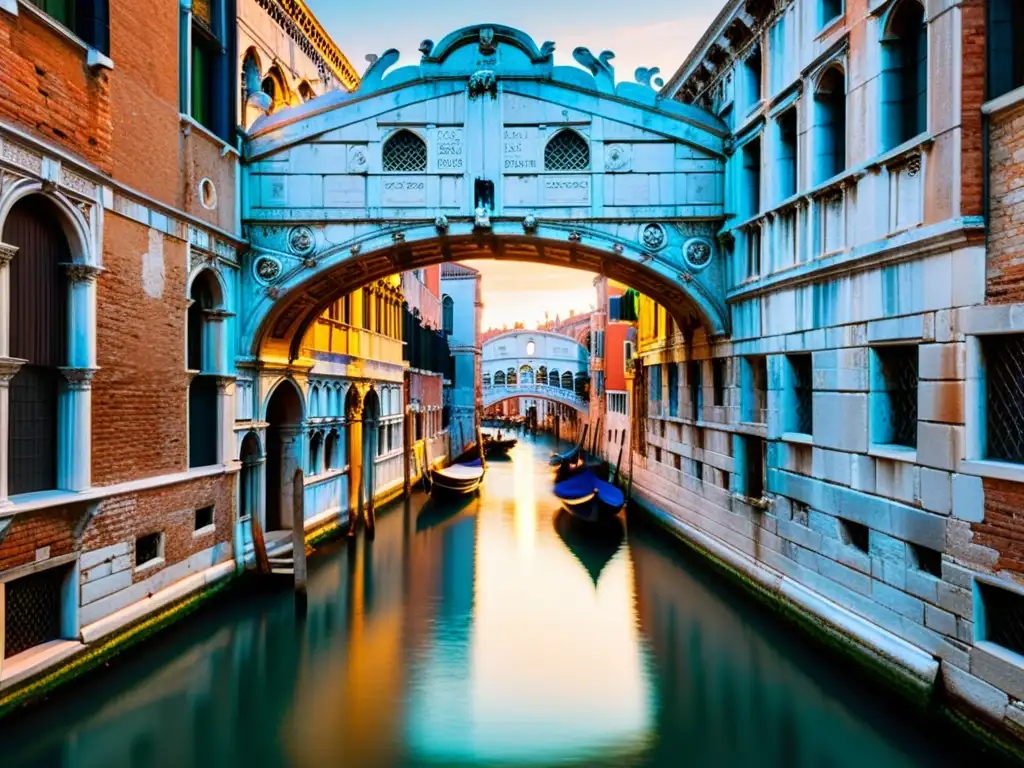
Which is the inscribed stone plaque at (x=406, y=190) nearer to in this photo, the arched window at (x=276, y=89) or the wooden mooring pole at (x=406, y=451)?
the arched window at (x=276, y=89)

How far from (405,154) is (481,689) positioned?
504cm

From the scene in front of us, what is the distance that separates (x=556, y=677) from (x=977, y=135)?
175 inches

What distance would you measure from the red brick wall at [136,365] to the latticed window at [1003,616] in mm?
5452

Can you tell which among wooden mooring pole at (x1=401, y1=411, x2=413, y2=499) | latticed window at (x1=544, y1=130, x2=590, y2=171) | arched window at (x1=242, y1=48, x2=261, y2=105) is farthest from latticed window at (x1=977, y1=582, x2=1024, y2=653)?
wooden mooring pole at (x1=401, y1=411, x2=413, y2=499)

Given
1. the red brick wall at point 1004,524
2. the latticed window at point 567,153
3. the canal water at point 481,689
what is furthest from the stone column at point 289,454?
the red brick wall at point 1004,524

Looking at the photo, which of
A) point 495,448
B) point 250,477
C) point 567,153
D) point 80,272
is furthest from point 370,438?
point 495,448

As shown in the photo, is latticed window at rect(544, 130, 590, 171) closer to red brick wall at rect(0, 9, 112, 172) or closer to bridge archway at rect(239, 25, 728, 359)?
bridge archway at rect(239, 25, 728, 359)

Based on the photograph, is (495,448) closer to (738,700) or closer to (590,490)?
(590,490)

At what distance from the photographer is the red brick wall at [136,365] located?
5.04 metres

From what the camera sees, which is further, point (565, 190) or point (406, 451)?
point (406, 451)

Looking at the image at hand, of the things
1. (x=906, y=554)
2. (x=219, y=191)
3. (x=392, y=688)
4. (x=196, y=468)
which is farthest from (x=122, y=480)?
(x=906, y=554)

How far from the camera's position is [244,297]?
7.35 m

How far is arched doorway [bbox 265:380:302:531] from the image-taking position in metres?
8.87

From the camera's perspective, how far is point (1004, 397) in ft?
12.7
